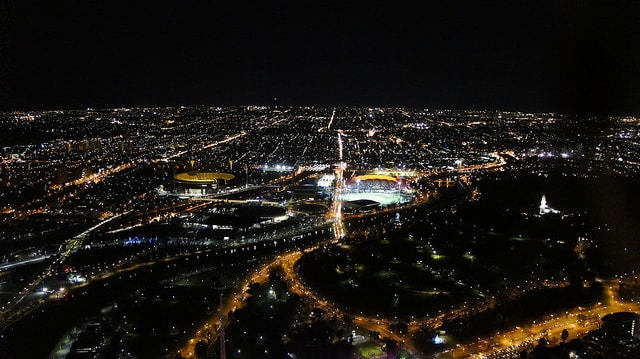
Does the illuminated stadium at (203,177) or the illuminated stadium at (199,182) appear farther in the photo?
the illuminated stadium at (203,177)

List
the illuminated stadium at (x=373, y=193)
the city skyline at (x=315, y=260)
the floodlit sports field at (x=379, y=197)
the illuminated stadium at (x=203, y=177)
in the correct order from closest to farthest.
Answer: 1. the city skyline at (x=315, y=260)
2. the illuminated stadium at (x=373, y=193)
3. the floodlit sports field at (x=379, y=197)
4. the illuminated stadium at (x=203, y=177)

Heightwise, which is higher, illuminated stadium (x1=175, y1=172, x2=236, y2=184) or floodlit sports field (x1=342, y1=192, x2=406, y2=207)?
illuminated stadium (x1=175, y1=172, x2=236, y2=184)

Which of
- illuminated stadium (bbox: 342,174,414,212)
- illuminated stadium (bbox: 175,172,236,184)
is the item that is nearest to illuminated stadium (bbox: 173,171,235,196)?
illuminated stadium (bbox: 175,172,236,184)

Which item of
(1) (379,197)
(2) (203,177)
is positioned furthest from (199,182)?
(1) (379,197)

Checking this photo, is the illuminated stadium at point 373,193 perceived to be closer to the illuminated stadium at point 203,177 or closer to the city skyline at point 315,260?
the city skyline at point 315,260

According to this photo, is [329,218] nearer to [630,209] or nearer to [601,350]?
[601,350]

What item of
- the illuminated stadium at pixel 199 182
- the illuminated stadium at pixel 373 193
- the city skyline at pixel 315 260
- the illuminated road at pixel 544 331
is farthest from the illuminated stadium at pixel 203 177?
the illuminated road at pixel 544 331

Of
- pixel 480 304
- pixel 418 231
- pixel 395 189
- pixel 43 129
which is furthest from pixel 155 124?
pixel 480 304

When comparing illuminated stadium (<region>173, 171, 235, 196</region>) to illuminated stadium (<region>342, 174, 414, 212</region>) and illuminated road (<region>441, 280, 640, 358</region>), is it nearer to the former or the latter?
illuminated stadium (<region>342, 174, 414, 212</region>)
